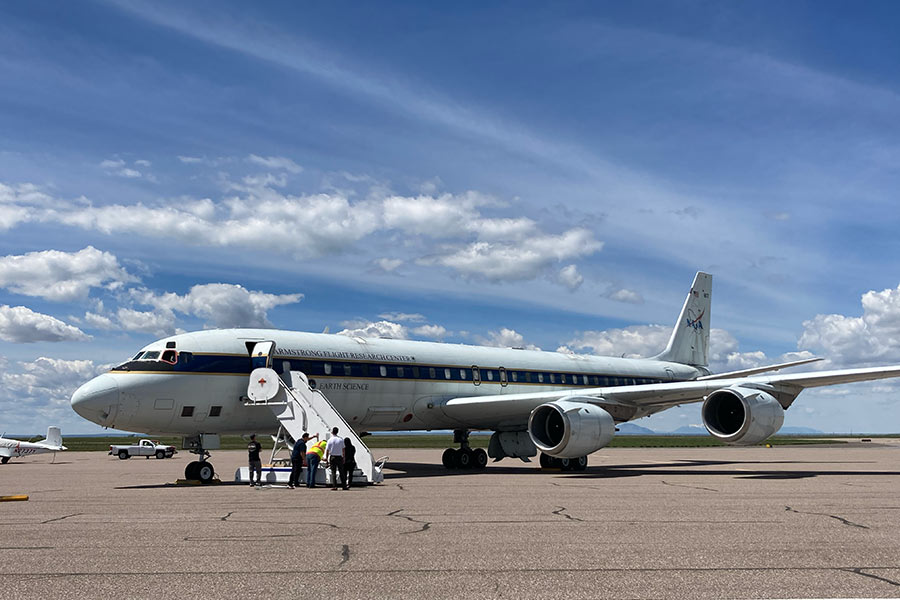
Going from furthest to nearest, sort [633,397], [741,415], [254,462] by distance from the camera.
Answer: [633,397]
[741,415]
[254,462]

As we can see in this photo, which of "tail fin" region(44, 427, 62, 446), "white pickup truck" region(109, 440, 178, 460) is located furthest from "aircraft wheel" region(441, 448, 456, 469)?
"tail fin" region(44, 427, 62, 446)

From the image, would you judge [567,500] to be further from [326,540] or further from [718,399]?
[718,399]

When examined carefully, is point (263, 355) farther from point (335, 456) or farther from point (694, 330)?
point (694, 330)

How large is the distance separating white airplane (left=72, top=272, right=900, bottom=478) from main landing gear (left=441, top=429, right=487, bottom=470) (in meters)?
0.04

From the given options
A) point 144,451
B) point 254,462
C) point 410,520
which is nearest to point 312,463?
point 254,462

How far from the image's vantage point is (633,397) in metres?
25.8

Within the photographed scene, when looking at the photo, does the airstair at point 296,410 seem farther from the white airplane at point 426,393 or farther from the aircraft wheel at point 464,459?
the aircraft wheel at point 464,459

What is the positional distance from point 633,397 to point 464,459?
6707mm

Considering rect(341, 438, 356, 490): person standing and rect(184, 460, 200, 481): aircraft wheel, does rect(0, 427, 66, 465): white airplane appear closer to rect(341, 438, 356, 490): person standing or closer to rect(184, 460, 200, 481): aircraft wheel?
rect(184, 460, 200, 481): aircraft wheel

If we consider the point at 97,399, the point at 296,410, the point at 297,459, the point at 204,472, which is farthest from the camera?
the point at 204,472

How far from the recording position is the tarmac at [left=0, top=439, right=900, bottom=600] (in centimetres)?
707

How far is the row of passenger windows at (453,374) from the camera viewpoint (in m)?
23.8

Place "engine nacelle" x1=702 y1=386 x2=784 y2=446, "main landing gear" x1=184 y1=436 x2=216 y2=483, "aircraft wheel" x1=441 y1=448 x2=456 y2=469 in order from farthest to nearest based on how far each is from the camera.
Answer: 1. "aircraft wheel" x1=441 y1=448 x2=456 y2=469
2. "main landing gear" x1=184 y1=436 x2=216 y2=483
3. "engine nacelle" x1=702 y1=386 x2=784 y2=446

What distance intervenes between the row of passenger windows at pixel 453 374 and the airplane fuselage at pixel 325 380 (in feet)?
0.11
